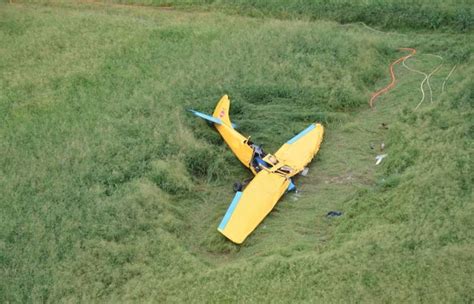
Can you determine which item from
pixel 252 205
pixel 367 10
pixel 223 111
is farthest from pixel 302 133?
pixel 367 10

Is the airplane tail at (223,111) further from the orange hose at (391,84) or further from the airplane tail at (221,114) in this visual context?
the orange hose at (391,84)

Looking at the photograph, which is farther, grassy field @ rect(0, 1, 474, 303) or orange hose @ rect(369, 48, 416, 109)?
orange hose @ rect(369, 48, 416, 109)

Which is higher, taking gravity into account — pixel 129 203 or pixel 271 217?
pixel 129 203

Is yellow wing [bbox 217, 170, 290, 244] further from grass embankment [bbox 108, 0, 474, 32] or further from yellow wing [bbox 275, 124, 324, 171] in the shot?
grass embankment [bbox 108, 0, 474, 32]

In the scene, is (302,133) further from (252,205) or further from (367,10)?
(367,10)

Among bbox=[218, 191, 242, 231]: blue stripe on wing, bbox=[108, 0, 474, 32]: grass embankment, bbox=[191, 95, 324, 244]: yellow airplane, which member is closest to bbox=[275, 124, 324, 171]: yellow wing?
bbox=[191, 95, 324, 244]: yellow airplane

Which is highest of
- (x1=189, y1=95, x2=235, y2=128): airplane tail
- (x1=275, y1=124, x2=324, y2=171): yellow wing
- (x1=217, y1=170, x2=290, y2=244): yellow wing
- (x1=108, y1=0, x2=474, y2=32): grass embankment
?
(x1=108, y1=0, x2=474, y2=32): grass embankment

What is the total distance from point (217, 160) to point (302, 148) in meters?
1.62

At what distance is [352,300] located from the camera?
7.29 meters

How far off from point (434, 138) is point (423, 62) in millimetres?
3483

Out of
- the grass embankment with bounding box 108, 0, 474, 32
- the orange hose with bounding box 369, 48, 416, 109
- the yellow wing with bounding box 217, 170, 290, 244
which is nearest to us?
the yellow wing with bounding box 217, 170, 290, 244

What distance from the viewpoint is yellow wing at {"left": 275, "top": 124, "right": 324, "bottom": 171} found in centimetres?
992

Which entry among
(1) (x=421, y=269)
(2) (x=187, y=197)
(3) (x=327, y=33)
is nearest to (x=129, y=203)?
(2) (x=187, y=197)

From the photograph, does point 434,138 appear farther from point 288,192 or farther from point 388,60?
point 388,60
